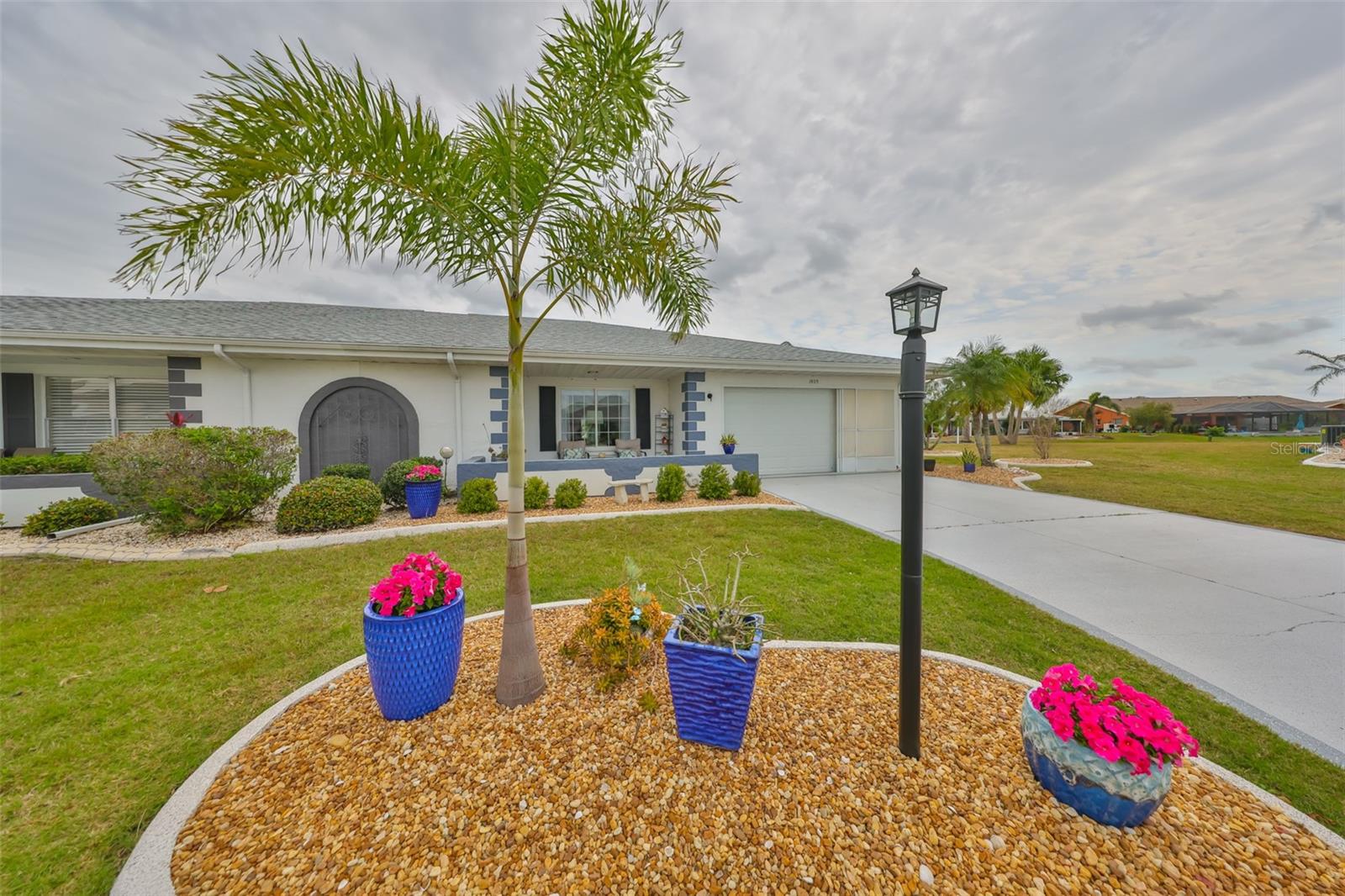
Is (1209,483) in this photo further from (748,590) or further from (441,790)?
(441,790)


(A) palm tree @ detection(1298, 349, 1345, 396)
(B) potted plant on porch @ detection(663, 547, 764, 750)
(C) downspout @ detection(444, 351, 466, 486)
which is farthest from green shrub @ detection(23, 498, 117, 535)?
(A) palm tree @ detection(1298, 349, 1345, 396)

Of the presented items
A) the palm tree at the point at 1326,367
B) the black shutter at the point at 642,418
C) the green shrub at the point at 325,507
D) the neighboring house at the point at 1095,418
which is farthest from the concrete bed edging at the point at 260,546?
the neighboring house at the point at 1095,418

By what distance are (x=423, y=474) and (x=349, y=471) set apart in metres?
2.17

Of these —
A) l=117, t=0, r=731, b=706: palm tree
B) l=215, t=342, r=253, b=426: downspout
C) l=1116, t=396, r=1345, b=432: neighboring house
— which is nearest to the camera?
l=117, t=0, r=731, b=706: palm tree

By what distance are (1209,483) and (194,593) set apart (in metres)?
19.6

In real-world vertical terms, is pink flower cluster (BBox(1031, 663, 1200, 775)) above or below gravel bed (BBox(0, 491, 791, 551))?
above

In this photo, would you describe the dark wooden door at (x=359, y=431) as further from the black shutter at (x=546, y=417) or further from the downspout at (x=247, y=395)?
the black shutter at (x=546, y=417)

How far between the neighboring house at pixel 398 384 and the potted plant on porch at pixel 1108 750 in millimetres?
8482

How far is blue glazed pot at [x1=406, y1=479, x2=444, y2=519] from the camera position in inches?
277

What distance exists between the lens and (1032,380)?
18.8 metres

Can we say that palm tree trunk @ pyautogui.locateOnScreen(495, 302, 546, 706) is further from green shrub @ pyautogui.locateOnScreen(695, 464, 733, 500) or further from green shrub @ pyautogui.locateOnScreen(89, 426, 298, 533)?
green shrub @ pyautogui.locateOnScreen(89, 426, 298, 533)

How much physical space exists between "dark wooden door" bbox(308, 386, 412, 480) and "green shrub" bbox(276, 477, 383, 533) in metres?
2.24

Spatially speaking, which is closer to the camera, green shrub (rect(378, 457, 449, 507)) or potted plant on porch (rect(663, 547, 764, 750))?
potted plant on porch (rect(663, 547, 764, 750))

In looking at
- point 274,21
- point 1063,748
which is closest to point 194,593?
point 274,21
